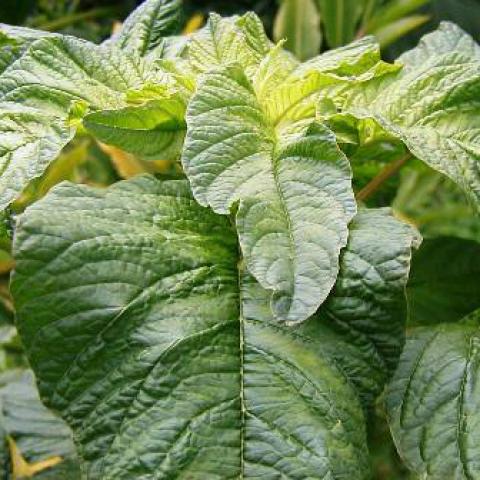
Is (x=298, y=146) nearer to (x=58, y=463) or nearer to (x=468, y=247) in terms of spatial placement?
(x=468, y=247)

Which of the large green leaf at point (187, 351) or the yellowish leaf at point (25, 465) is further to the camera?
the yellowish leaf at point (25, 465)

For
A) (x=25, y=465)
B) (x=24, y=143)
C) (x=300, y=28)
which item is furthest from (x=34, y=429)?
(x=300, y=28)

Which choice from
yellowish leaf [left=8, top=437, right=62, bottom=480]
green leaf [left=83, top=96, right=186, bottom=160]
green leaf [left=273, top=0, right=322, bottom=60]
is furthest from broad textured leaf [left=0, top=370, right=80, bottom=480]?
green leaf [left=273, top=0, right=322, bottom=60]

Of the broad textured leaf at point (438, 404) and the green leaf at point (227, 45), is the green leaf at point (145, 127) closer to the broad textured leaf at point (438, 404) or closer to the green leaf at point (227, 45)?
the green leaf at point (227, 45)

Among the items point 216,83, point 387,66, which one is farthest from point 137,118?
point 387,66

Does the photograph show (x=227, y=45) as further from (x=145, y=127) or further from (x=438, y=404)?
(x=438, y=404)

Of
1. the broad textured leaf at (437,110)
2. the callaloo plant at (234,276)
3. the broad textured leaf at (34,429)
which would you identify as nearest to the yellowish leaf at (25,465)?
the broad textured leaf at (34,429)

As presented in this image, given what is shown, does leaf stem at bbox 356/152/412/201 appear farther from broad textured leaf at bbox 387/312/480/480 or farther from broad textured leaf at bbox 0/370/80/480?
broad textured leaf at bbox 0/370/80/480
